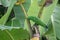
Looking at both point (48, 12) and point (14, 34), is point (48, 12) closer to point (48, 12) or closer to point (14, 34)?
point (48, 12)

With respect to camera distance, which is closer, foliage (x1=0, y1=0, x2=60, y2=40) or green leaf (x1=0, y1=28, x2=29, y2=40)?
green leaf (x1=0, y1=28, x2=29, y2=40)

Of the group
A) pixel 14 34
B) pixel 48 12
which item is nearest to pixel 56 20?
pixel 48 12

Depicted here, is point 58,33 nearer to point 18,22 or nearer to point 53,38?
point 53,38

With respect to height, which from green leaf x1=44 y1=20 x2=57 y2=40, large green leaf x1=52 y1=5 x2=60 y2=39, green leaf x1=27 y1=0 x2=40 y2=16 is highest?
green leaf x1=27 y1=0 x2=40 y2=16

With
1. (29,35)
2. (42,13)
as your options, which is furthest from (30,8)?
(29,35)

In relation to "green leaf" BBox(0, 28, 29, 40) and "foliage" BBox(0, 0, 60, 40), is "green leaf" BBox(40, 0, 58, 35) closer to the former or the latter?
"foliage" BBox(0, 0, 60, 40)

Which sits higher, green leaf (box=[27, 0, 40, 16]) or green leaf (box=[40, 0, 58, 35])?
green leaf (box=[27, 0, 40, 16])

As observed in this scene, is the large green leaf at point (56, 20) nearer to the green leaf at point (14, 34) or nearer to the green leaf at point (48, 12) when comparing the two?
the green leaf at point (48, 12)

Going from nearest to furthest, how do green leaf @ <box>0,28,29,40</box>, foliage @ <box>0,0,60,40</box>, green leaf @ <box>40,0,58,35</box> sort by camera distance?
green leaf @ <box>0,28,29,40</box>
foliage @ <box>0,0,60,40</box>
green leaf @ <box>40,0,58,35</box>

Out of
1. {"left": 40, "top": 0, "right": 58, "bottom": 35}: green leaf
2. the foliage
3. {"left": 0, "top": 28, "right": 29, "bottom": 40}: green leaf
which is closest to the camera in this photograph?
{"left": 0, "top": 28, "right": 29, "bottom": 40}: green leaf

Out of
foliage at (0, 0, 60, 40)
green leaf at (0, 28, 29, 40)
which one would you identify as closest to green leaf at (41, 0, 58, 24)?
foliage at (0, 0, 60, 40)

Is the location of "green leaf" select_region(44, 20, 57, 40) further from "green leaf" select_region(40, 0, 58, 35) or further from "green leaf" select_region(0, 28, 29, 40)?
"green leaf" select_region(0, 28, 29, 40)
